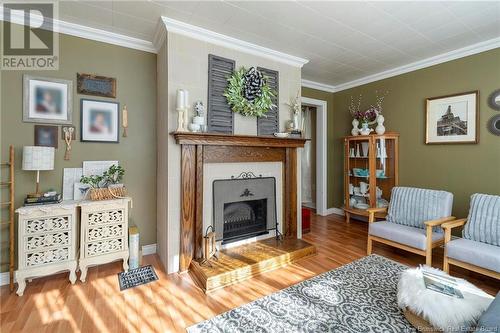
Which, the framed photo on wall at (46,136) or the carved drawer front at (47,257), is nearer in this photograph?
the carved drawer front at (47,257)

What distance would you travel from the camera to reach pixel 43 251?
2184 mm

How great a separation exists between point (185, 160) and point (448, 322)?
245 cm

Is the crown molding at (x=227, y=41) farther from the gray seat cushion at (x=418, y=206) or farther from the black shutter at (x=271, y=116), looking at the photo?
the gray seat cushion at (x=418, y=206)

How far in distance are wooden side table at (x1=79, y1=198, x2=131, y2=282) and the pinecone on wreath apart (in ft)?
6.02

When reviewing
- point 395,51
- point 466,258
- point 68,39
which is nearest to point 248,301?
point 466,258

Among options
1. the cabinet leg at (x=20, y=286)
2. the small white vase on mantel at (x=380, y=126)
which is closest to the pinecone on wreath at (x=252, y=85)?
the small white vase on mantel at (x=380, y=126)

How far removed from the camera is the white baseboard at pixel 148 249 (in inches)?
116

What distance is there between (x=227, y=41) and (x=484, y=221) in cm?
346

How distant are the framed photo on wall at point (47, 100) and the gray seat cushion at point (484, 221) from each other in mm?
4541

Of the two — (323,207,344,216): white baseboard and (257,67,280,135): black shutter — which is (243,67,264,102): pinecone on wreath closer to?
(257,67,280,135): black shutter

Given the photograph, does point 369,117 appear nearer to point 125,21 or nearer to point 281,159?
point 281,159

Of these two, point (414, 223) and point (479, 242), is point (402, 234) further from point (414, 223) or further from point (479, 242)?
point (479, 242)
